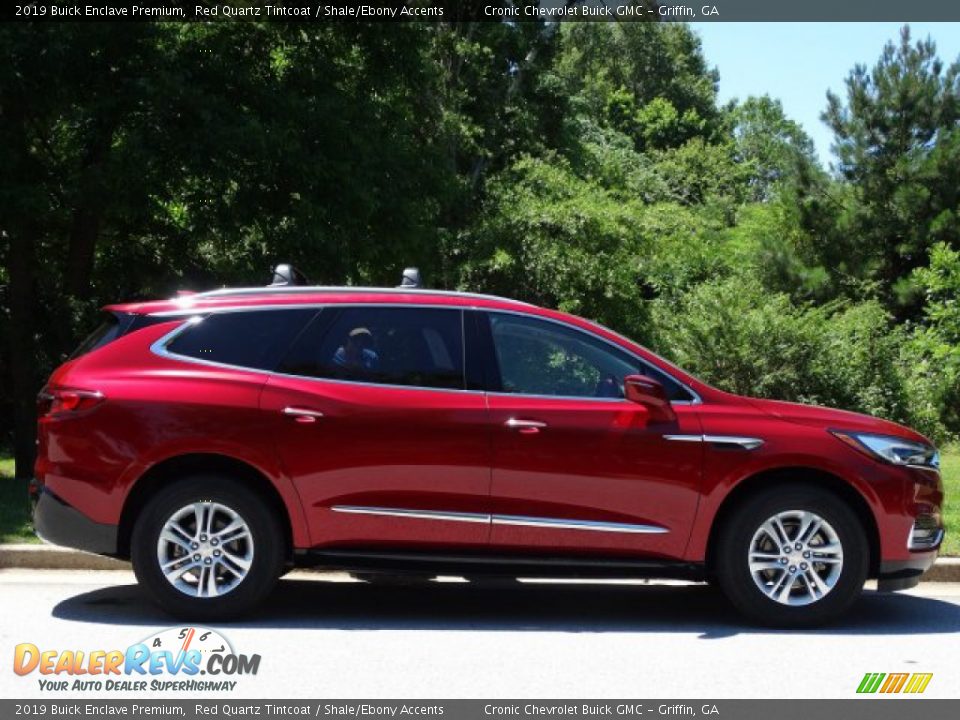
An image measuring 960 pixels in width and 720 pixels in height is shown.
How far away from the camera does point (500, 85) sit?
108 ft

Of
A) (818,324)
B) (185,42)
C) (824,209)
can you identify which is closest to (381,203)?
(185,42)

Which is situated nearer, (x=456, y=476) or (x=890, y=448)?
(x=456, y=476)

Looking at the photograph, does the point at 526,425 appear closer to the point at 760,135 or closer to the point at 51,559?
the point at 51,559

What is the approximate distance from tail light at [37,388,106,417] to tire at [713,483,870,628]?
3530 mm

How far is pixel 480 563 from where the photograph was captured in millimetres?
7660

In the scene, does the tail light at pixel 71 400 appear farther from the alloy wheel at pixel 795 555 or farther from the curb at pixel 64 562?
the alloy wheel at pixel 795 555

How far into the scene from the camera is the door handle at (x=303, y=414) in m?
7.62

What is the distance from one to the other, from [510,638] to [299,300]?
7.42 ft

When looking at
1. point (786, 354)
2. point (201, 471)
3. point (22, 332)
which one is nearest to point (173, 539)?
point (201, 471)

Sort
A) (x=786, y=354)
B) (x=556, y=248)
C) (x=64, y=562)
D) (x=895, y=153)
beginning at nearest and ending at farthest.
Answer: (x=64, y=562)
(x=786, y=354)
(x=556, y=248)
(x=895, y=153)

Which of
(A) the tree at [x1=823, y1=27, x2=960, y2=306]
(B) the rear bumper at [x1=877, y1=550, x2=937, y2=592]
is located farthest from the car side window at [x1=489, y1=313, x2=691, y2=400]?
(A) the tree at [x1=823, y1=27, x2=960, y2=306]

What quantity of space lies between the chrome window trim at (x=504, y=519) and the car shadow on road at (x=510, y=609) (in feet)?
1.96

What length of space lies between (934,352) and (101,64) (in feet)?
57.7
